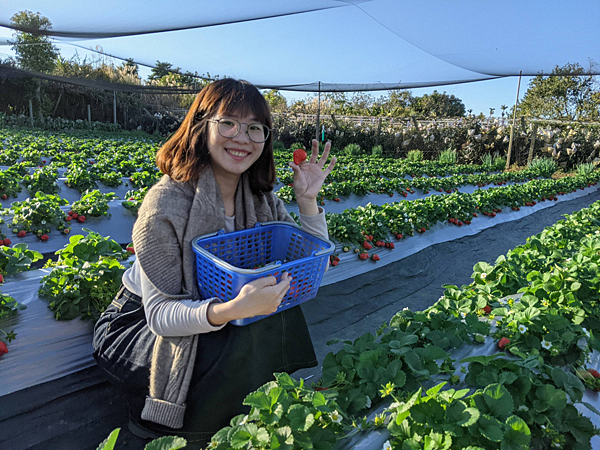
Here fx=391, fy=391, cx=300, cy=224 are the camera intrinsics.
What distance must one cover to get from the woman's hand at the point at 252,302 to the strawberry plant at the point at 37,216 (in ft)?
10.2

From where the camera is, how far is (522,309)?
5.88 feet

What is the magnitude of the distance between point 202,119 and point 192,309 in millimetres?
693

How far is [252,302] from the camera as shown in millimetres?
1204

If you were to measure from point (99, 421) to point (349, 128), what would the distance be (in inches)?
646

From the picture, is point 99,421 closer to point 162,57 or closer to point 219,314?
point 219,314

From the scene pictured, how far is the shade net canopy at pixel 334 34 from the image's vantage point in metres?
5.07

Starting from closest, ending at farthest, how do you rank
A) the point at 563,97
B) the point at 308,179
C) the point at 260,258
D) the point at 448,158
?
the point at 308,179 → the point at 260,258 → the point at 448,158 → the point at 563,97

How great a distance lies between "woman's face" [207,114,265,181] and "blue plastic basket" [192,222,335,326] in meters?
0.27

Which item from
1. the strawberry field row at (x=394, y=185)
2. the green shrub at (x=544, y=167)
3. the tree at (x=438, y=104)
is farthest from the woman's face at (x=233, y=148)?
the tree at (x=438, y=104)

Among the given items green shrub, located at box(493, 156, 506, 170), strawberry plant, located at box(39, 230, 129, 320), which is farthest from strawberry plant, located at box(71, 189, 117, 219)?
green shrub, located at box(493, 156, 506, 170)

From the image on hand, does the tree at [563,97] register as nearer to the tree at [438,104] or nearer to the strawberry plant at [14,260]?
the tree at [438,104]

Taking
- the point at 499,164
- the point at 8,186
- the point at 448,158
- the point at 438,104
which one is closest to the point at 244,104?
the point at 8,186

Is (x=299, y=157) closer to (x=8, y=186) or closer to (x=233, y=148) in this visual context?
(x=233, y=148)

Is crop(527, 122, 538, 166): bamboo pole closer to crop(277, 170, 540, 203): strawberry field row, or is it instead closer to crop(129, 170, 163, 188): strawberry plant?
crop(277, 170, 540, 203): strawberry field row
